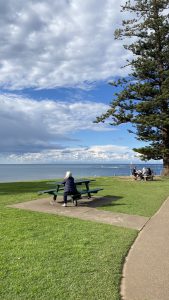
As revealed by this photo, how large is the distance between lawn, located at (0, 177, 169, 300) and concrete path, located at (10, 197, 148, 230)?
58cm

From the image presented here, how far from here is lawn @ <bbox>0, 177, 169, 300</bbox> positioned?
4.55 m

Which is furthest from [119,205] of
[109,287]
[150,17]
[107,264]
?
[150,17]

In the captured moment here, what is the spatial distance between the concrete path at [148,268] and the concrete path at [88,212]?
0.75 meters

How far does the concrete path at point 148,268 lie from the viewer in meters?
4.59

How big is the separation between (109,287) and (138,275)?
2.30ft

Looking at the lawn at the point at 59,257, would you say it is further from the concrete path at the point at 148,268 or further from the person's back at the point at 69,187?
the person's back at the point at 69,187

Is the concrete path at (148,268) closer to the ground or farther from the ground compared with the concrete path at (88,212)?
closer to the ground

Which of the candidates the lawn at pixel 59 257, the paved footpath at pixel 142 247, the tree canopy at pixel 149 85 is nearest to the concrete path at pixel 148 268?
the paved footpath at pixel 142 247

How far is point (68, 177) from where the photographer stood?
38.3 feet

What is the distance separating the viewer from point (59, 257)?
19.3 feet

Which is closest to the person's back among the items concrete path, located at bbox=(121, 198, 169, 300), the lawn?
the lawn

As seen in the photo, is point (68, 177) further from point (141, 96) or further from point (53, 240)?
point (141, 96)

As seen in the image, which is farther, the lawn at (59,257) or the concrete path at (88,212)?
the concrete path at (88,212)

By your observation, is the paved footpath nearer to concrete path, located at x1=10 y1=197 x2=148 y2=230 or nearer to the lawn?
concrete path, located at x1=10 y1=197 x2=148 y2=230
